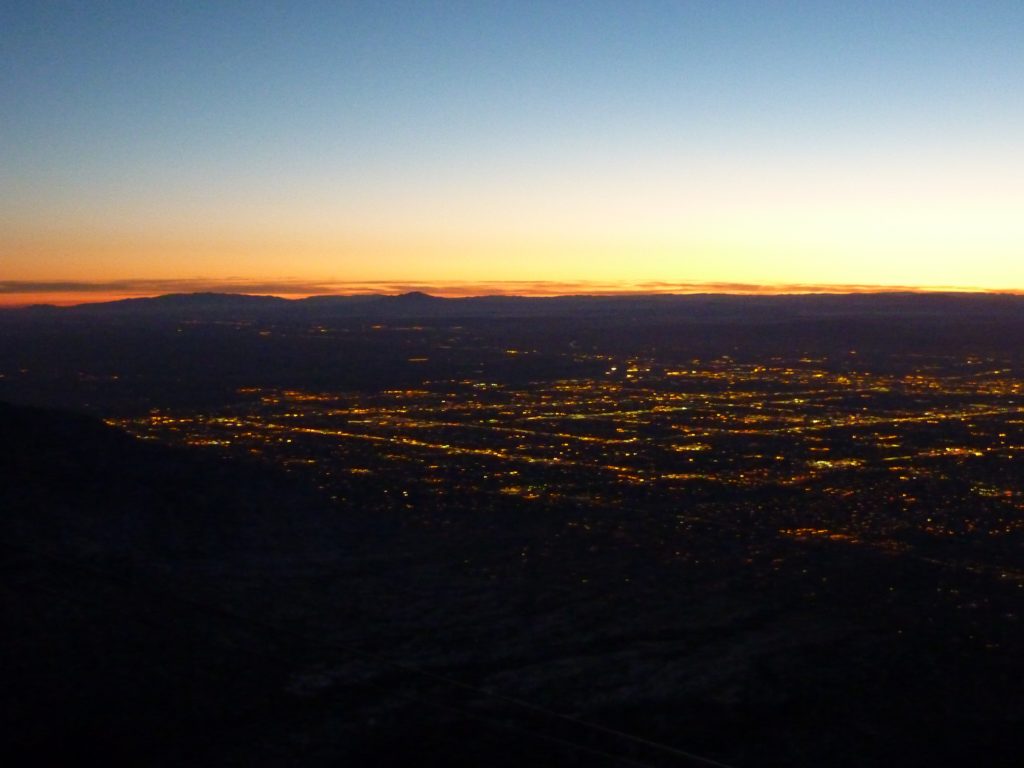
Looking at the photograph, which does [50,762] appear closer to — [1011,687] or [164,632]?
[164,632]

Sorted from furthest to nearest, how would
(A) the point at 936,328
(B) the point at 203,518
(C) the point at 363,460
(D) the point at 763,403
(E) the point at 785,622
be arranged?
(A) the point at 936,328 < (D) the point at 763,403 < (C) the point at 363,460 < (B) the point at 203,518 < (E) the point at 785,622

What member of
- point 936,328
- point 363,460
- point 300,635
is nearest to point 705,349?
point 936,328

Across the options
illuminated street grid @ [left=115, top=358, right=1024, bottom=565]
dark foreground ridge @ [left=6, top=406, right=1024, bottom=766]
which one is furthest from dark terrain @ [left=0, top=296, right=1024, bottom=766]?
illuminated street grid @ [left=115, top=358, right=1024, bottom=565]

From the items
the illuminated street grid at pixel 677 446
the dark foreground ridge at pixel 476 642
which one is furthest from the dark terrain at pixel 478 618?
the illuminated street grid at pixel 677 446

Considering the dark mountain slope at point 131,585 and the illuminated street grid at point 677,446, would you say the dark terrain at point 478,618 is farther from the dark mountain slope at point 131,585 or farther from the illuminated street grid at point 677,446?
the illuminated street grid at point 677,446

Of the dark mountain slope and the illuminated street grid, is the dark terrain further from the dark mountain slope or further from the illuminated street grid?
the illuminated street grid

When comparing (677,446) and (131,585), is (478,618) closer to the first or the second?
(131,585)
